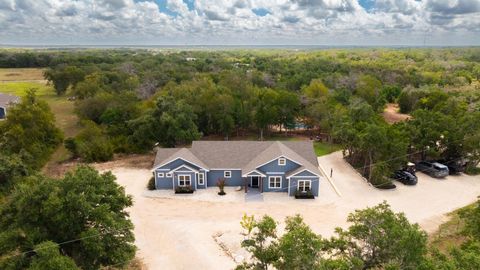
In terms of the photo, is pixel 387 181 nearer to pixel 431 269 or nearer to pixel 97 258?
pixel 431 269

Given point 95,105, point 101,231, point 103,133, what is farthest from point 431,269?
point 95,105

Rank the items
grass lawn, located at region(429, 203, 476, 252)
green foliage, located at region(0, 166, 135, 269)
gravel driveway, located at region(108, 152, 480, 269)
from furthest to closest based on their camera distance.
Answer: grass lawn, located at region(429, 203, 476, 252) < gravel driveway, located at region(108, 152, 480, 269) < green foliage, located at region(0, 166, 135, 269)

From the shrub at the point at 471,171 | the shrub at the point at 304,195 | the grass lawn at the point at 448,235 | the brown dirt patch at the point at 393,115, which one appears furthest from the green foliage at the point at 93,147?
the brown dirt patch at the point at 393,115

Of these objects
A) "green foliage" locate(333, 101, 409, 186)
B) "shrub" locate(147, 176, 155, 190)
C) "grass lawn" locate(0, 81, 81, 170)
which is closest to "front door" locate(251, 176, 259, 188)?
"shrub" locate(147, 176, 155, 190)

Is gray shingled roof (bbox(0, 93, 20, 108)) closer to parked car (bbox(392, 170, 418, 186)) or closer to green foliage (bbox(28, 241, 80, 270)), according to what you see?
green foliage (bbox(28, 241, 80, 270))

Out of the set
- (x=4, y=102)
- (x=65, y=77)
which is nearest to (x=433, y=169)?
(x=4, y=102)

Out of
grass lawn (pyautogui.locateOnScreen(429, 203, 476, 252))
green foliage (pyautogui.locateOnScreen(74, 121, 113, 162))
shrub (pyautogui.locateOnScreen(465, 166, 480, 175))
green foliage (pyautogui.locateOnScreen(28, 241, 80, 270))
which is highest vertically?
green foliage (pyautogui.locateOnScreen(28, 241, 80, 270))
